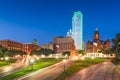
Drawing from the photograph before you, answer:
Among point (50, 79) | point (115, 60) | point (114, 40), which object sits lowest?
point (50, 79)

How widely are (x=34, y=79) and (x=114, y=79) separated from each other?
18970mm

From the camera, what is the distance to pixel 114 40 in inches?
2709

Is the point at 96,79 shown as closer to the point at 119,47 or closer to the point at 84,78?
the point at 84,78

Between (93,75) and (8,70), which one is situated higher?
(8,70)

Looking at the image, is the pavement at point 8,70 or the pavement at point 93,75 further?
the pavement at point 8,70

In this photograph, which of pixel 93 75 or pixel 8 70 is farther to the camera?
pixel 8 70

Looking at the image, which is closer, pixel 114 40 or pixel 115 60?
pixel 115 60

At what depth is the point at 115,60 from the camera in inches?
2512

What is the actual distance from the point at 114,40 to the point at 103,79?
33.8 ft

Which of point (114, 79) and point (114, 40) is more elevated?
point (114, 40)

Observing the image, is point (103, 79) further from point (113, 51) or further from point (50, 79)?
point (50, 79)

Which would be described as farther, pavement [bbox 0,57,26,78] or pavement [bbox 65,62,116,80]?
pavement [bbox 0,57,26,78]

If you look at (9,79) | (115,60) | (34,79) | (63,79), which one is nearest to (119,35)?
(115,60)

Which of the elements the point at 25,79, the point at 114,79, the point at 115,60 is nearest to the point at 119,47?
the point at 115,60
